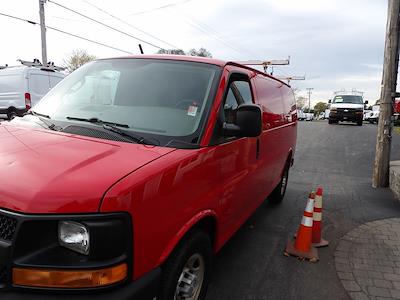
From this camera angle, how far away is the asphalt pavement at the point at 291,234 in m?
3.64

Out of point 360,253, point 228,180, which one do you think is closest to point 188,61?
point 228,180

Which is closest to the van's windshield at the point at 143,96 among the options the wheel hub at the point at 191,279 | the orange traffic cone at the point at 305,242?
the wheel hub at the point at 191,279

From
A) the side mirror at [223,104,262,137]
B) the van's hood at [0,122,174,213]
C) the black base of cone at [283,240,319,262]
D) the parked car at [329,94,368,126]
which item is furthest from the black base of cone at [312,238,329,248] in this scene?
the parked car at [329,94,368,126]

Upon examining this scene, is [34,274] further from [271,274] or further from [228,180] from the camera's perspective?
[271,274]

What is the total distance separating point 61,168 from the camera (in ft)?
7.02

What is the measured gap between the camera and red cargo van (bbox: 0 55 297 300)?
1912 mm

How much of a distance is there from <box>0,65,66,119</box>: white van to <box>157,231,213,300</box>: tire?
44.5ft

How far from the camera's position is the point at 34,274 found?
1.89m

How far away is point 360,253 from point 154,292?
324 cm

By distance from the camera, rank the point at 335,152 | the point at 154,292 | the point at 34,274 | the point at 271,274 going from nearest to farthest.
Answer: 1. the point at 34,274
2. the point at 154,292
3. the point at 271,274
4. the point at 335,152

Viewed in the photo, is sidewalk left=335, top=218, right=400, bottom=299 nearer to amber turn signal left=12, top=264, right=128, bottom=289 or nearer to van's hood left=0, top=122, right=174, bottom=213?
van's hood left=0, top=122, right=174, bottom=213

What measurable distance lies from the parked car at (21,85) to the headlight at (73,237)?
46.1 feet

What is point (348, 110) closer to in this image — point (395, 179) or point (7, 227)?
point (395, 179)

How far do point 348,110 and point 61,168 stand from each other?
24658 millimetres
